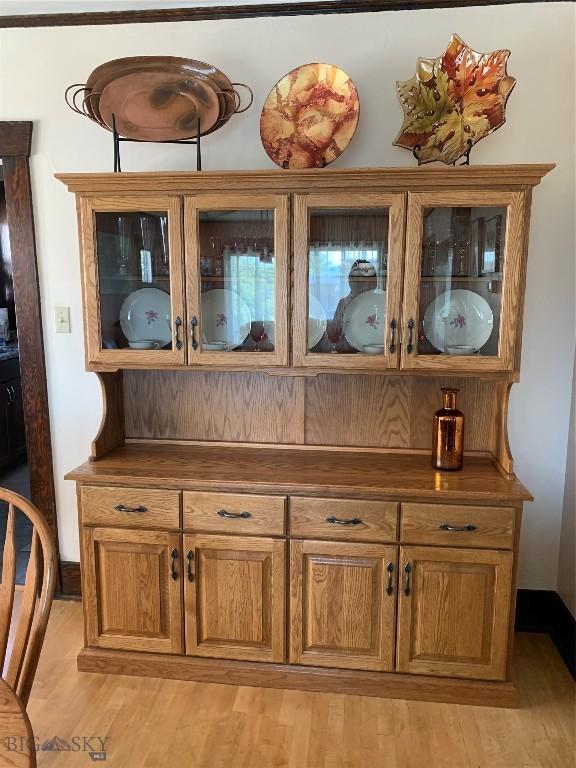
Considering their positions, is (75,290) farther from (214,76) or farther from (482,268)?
(482,268)

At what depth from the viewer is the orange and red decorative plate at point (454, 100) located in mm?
1915

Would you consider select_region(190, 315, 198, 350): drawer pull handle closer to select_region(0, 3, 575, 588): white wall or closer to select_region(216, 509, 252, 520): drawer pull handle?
select_region(216, 509, 252, 520): drawer pull handle

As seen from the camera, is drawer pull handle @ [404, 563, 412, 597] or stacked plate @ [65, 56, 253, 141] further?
drawer pull handle @ [404, 563, 412, 597]

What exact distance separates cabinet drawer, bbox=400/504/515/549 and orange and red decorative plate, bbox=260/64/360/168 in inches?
51.6

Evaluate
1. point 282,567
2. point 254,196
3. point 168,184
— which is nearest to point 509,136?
point 254,196

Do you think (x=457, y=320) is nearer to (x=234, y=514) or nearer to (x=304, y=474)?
(x=304, y=474)

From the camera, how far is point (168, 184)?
1.95 meters

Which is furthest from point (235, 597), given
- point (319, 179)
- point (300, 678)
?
point (319, 179)

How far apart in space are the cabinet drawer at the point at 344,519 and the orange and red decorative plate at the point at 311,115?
1239 mm

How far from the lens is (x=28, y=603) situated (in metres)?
1.18

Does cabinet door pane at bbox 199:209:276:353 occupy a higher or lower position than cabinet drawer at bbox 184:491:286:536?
higher

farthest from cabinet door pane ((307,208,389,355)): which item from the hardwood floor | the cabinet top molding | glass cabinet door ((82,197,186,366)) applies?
the hardwood floor

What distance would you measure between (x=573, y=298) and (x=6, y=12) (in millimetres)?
2567

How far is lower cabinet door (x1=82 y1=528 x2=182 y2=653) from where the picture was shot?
2.05m
